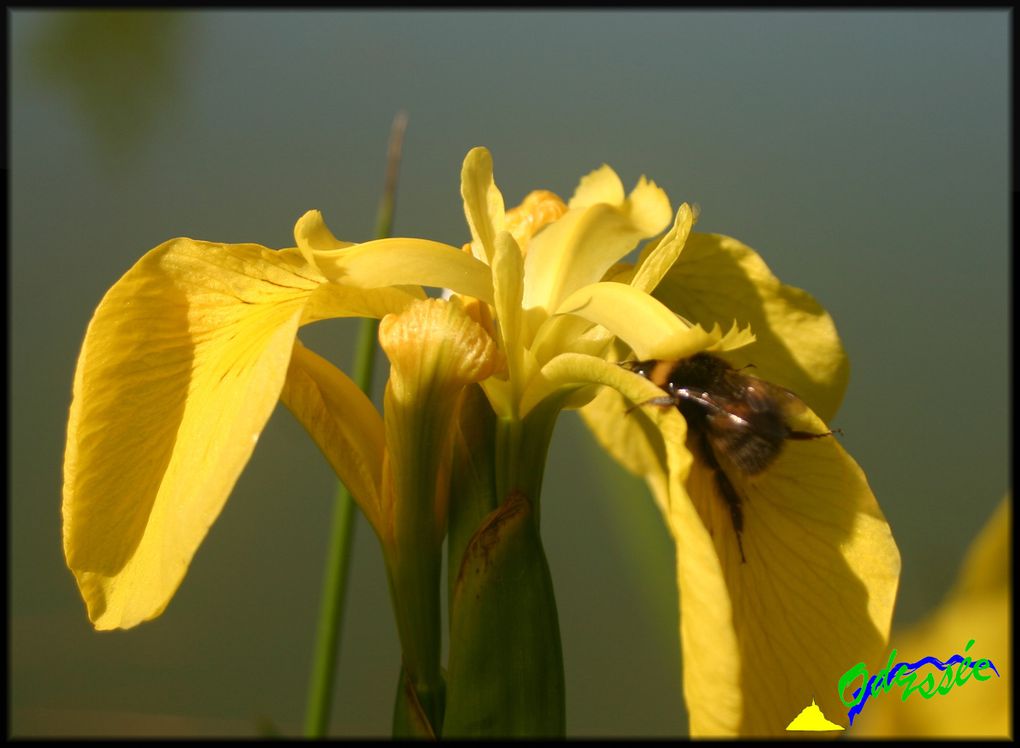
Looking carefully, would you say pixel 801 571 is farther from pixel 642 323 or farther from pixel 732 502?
pixel 642 323

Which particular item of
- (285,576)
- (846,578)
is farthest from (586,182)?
(285,576)

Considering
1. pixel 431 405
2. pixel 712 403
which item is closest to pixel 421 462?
pixel 431 405

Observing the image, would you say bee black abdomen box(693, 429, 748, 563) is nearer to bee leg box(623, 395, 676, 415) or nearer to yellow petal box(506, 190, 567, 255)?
bee leg box(623, 395, 676, 415)

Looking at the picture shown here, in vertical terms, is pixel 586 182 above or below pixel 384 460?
above

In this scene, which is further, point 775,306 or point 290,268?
point 775,306

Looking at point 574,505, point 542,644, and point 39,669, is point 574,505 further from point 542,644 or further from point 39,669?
point 542,644

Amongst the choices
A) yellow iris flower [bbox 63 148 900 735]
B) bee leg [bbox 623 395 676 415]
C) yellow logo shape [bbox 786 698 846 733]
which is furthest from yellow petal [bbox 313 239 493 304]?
yellow logo shape [bbox 786 698 846 733]

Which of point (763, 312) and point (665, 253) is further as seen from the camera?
point (763, 312)
